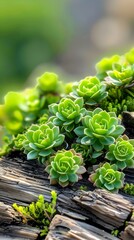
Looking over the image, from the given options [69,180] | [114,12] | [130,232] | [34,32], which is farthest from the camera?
[114,12]

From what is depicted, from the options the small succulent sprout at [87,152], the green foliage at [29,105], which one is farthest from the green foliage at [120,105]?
the green foliage at [29,105]

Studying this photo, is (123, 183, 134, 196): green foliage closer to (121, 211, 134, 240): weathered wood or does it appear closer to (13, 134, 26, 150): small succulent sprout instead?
(121, 211, 134, 240): weathered wood

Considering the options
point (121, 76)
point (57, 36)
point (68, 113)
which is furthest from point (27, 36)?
point (68, 113)

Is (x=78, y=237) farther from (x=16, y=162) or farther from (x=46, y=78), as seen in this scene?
(x=46, y=78)

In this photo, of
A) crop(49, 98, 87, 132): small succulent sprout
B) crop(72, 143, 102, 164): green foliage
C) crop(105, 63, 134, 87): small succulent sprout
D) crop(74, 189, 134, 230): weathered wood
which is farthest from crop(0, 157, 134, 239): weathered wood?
crop(105, 63, 134, 87): small succulent sprout

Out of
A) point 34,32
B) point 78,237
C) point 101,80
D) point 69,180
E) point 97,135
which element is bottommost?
point 78,237

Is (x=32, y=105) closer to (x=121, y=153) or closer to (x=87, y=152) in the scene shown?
(x=87, y=152)

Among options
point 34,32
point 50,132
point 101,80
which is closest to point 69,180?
point 50,132
